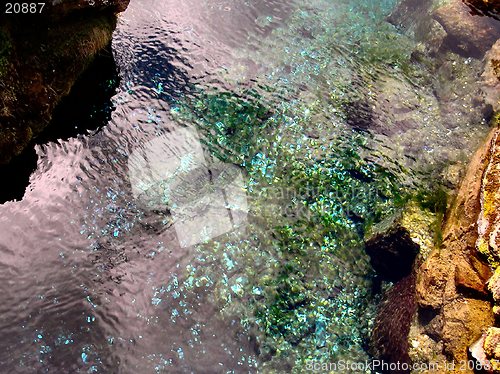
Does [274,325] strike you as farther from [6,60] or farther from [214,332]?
[6,60]

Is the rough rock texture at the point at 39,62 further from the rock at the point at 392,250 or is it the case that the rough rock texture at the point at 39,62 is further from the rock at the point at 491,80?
the rock at the point at 491,80

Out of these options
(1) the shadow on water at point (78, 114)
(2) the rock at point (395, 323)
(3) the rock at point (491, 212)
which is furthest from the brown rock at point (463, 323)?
(1) the shadow on water at point (78, 114)

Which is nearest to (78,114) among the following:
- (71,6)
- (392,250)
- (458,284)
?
(71,6)

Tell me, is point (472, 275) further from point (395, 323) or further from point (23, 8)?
point (23, 8)

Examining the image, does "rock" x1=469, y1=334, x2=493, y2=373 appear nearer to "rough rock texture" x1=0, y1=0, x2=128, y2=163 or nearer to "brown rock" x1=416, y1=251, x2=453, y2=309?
"brown rock" x1=416, y1=251, x2=453, y2=309

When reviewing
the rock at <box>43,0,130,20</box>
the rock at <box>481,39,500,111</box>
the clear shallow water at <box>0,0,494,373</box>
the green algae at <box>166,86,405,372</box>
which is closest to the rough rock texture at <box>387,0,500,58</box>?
the rock at <box>481,39,500,111</box>
